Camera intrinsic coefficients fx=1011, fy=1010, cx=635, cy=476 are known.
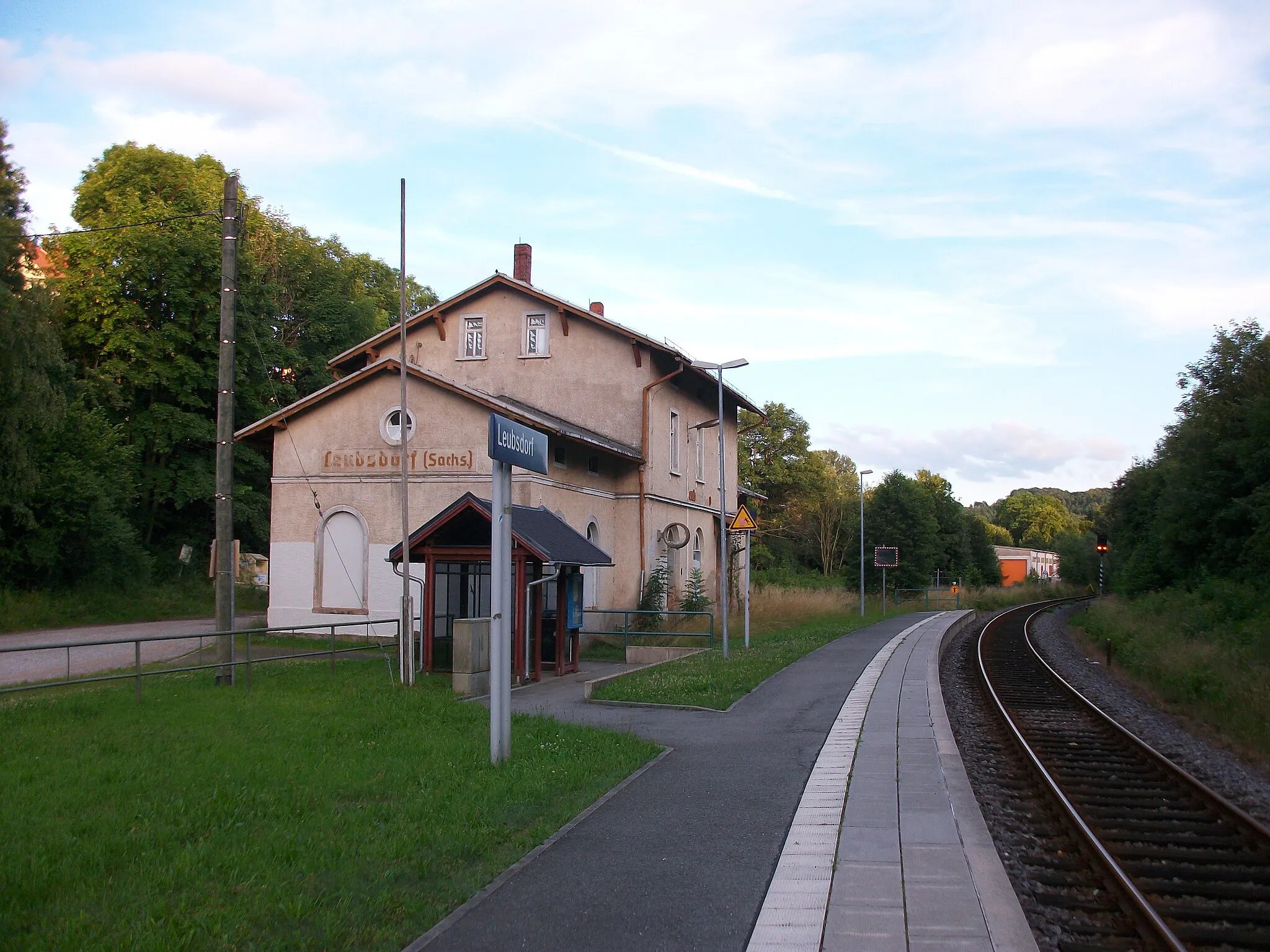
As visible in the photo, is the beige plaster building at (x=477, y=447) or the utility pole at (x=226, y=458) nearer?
the utility pole at (x=226, y=458)

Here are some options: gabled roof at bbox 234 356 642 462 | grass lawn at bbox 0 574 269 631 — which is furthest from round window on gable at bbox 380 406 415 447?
grass lawn at bbox 0 574 269 631

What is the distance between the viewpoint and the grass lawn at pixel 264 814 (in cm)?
514

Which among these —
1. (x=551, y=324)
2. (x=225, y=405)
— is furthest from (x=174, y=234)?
(x=225, y=405)

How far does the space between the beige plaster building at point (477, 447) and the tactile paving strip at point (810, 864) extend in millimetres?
9445

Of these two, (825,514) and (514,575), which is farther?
(825,514)

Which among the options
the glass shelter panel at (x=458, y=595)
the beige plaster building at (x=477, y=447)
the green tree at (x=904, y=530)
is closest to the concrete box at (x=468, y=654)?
the beige plaster building at (x=477, y=447)

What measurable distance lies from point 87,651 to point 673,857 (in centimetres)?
1766

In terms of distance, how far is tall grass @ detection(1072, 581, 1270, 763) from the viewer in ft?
42.9

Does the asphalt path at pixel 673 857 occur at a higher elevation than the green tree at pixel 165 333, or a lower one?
lower

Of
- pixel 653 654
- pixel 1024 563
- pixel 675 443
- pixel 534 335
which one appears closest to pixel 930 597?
pixel 675 443

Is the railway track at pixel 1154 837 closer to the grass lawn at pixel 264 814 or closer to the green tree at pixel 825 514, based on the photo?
the grass lawn at pixel 264 814

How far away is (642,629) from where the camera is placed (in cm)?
2548

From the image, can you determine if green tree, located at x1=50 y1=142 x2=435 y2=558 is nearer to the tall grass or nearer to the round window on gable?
the round window on gable

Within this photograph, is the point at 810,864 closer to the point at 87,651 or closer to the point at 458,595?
the point at 458,595
